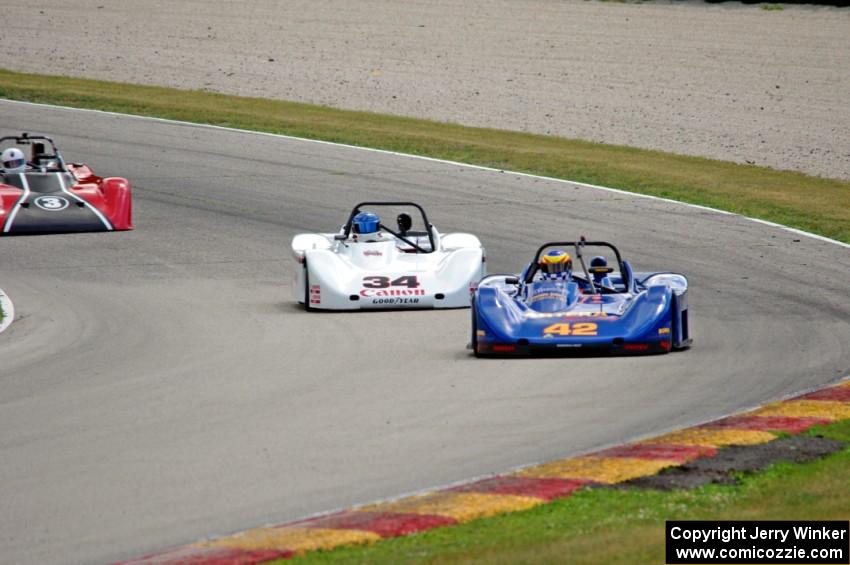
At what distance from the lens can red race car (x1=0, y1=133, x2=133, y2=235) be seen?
23.6 metres

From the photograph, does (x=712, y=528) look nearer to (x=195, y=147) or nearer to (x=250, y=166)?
(x=250, y=166)

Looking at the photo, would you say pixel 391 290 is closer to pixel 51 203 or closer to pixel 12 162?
Answer: pixel 51 203

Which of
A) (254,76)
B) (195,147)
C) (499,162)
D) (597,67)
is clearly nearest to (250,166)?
(195,147)

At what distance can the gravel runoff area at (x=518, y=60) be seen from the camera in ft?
113

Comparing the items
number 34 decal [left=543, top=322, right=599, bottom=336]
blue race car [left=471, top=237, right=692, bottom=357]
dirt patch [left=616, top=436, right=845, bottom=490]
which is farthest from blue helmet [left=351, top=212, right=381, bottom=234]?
dirt patch [left=616, top=436, right=845, bottom=490]

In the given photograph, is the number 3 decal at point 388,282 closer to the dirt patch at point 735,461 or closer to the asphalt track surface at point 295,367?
the asphalt track surface at point 295,367

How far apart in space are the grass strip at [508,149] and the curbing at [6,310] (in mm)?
11991

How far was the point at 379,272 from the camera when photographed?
59.1ft

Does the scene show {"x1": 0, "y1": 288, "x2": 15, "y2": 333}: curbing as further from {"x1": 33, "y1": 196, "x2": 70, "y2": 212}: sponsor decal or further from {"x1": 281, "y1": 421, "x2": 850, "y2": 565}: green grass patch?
{"x1": 281, "y1": 421, "x2": 850, "y2": 565}: green grass patch

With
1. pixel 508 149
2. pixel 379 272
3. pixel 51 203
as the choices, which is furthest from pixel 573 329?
pixel 508 149

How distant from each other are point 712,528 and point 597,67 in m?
33.4

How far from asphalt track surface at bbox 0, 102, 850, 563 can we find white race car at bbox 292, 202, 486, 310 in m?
0.27

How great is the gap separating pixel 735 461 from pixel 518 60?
3227cm

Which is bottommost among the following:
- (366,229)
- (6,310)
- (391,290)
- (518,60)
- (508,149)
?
(6,310)
